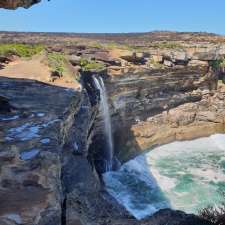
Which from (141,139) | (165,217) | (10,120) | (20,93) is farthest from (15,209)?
(141,139)

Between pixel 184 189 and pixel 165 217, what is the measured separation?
15.5m

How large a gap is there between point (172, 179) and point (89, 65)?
916cm

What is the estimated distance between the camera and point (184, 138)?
118ft

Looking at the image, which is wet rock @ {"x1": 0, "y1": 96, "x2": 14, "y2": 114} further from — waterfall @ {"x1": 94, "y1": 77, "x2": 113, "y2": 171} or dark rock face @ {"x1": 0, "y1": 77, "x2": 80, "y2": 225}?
waterfall @ {"x1": 94, "y1": 77, "x2": 113, "y2": 171}

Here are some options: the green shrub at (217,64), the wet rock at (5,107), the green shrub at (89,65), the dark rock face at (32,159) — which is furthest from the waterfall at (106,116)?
the wet rock at (5,107)

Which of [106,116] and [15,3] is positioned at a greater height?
[15,3]

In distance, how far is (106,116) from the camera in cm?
2927

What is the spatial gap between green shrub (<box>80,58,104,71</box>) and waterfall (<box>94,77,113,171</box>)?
893 mm

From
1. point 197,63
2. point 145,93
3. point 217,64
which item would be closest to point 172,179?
point 145,93

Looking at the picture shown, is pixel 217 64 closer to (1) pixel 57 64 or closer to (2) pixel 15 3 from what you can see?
(1) pixel 57 64

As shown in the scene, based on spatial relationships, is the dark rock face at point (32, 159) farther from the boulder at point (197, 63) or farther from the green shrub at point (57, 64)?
the boulder at point (197, 63)

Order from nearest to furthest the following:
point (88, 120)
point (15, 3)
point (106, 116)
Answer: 1. point (15, 3)
2. point (88, 120)
3. point (106, 116)

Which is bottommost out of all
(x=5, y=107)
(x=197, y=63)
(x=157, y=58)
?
(x=197, y=63)

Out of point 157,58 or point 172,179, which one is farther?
point 157,58
